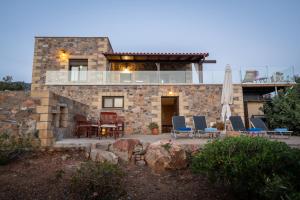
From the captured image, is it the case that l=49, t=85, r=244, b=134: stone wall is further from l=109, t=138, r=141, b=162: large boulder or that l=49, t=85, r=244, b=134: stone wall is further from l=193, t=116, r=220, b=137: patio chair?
l=109, t=138, r=141, b=162: large boulder

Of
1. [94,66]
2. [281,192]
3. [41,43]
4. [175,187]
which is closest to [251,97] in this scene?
[94,66]

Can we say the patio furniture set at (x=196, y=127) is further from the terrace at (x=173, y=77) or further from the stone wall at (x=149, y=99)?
the terrace at (x=173, y=77)

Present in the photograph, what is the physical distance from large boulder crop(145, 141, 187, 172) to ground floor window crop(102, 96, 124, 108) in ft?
20.8

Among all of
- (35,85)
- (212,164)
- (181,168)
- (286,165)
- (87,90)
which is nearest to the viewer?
(286,165)

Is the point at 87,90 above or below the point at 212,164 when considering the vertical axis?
above

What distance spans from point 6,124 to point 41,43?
28.5 feet

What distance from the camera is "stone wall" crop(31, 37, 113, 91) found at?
477 inches

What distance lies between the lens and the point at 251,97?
12.9 meters

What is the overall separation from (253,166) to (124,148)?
121 inches

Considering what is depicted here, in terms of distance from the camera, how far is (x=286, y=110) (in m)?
9.91

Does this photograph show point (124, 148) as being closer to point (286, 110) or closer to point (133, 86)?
point (133, 86)

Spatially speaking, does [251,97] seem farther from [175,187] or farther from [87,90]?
[175,187]

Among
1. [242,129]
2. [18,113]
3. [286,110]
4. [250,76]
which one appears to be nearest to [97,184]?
Result: [18,113]

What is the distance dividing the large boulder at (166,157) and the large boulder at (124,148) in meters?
0.50
